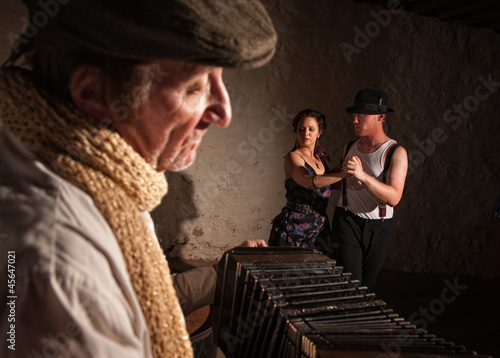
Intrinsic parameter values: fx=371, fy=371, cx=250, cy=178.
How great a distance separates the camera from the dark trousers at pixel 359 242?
2.68m

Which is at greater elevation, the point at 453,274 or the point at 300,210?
the point at 300,210

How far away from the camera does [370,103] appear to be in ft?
9.14

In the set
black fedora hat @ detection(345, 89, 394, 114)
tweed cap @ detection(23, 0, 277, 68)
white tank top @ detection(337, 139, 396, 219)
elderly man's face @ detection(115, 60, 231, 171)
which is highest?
black fedora hat @ detection(345, 89, 394, 114)

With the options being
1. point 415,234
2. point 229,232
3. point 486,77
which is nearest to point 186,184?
point 229,232

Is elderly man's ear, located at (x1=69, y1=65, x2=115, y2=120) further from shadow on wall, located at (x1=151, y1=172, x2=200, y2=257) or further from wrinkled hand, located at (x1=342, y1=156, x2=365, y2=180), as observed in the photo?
shadow on wall, located at (x1=151, y1=172, x2=200, y2=257)

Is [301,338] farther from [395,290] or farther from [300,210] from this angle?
[395,290]

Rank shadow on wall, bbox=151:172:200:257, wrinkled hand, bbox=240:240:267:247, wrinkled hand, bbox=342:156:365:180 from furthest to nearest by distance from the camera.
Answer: shadow on wall, bbox=151:172:200:257
wrinkled hand, bbox=342:156:365:180
wrinkled hand, bbox=240:240:267:247

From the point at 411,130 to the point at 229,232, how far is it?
2480 millimetres

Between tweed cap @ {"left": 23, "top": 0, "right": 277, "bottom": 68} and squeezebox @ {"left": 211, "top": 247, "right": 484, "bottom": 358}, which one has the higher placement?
tweed cap @ {"left": 23, "top": 0, "right": 277, "bottom": 68}

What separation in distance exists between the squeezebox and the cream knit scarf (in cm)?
43

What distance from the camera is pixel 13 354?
22.4 inches

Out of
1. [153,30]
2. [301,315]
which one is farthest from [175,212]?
[153,30]

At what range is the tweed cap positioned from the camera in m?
0.63

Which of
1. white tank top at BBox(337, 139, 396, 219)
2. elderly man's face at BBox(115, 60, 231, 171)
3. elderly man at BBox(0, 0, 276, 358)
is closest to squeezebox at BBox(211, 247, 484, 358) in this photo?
elderly man at BBox(0, 0, 276, 358)
